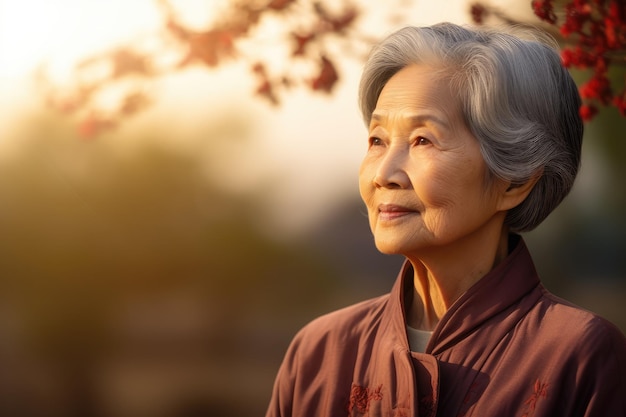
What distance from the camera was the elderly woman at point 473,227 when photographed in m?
1.47

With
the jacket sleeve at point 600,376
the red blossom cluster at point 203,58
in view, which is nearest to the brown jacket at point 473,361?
the jacket sleeve at point 600,376

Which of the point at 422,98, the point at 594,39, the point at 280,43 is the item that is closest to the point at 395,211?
the point at 422,98

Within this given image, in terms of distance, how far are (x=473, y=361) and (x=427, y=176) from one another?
306mm

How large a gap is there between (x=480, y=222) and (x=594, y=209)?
162 centimetres

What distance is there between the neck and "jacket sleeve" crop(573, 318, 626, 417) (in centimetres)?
22

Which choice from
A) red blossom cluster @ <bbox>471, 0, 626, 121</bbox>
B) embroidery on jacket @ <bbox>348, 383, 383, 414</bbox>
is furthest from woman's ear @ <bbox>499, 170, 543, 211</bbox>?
embroidery on jacket @ <bbox>348, 383, 383, 414</bbox>

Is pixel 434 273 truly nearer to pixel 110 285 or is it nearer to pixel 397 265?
pixel 397 265

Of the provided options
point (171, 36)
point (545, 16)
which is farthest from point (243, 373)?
point (545, 16)

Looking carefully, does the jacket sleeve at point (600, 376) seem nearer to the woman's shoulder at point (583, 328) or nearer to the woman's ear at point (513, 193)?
the woman's shoulder at point (583, 328)

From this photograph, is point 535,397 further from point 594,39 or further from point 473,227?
point 594,39

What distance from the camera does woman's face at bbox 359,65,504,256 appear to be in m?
1.51

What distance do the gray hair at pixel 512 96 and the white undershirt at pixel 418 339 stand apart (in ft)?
0.79

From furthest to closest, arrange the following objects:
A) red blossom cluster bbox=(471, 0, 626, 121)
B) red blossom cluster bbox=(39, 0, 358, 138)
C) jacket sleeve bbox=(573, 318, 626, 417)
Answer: red blossom cluster bbox=(39, 0, 358, 138) < red blossom cluster bbox=(471, 0, 626, 121) < jacket sleeve bbox=(573, 318, 626, 417)

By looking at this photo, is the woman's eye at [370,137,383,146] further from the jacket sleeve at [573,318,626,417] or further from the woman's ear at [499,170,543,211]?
the jacket sleeve at [573,318,626,417]
